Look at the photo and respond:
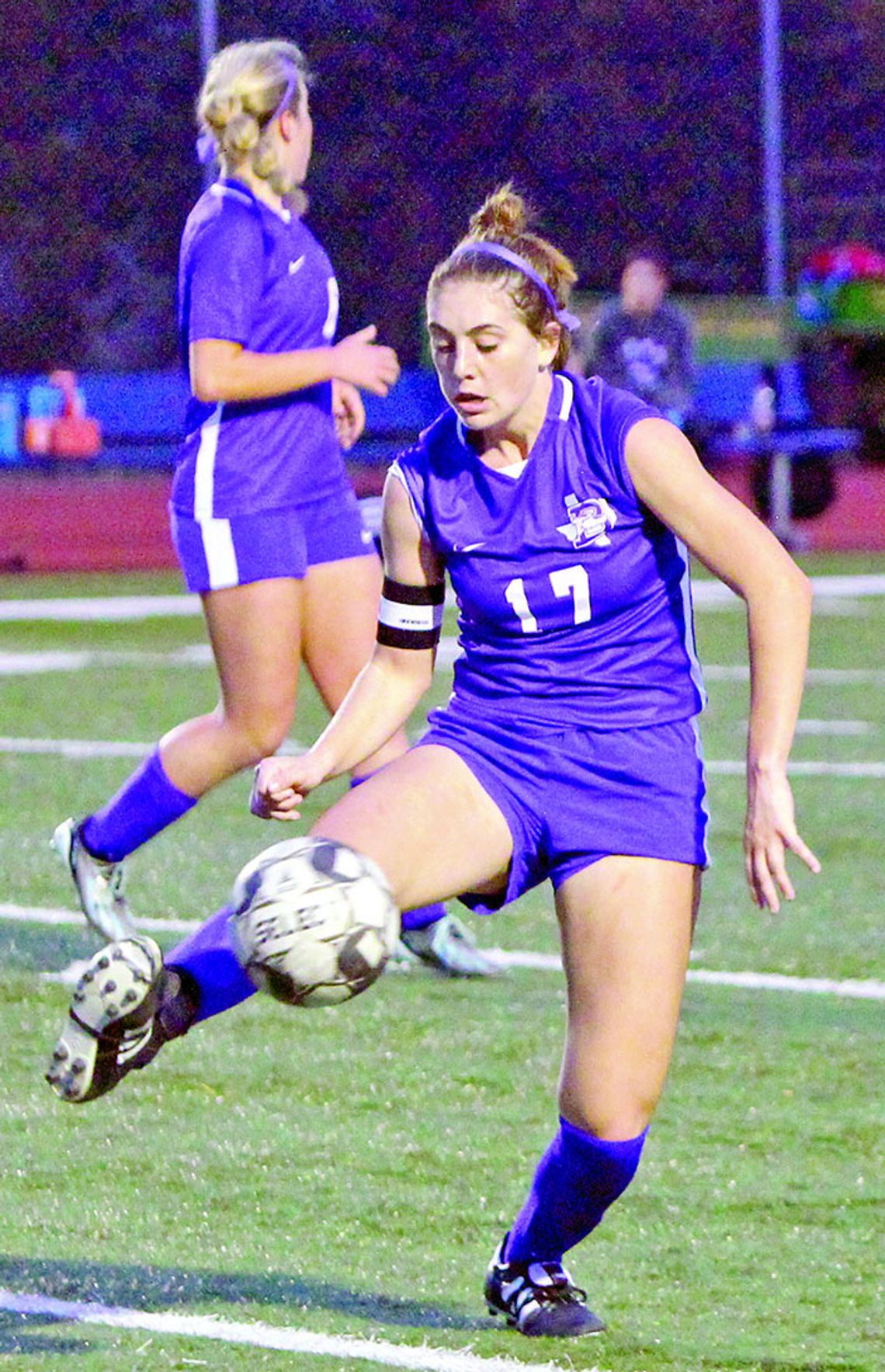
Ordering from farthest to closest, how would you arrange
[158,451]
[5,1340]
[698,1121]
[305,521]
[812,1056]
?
[158,451] → [305,521] → [812,1056] → [698,1121] → [5,1340]

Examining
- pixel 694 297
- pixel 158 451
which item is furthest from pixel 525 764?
pixel 694 297

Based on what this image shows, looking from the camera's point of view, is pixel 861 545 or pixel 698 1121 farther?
pixel 861 545

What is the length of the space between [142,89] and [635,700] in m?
19.2

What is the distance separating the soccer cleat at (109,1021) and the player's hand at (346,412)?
2.71 metres

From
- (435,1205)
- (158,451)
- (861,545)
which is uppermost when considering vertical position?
(435,1205)

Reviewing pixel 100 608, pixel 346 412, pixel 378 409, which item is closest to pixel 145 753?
pixel 346 412

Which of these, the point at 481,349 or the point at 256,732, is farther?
the point at 256,732

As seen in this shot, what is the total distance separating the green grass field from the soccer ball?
0.53m

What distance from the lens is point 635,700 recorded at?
3.70 m

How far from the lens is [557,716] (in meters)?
3.67

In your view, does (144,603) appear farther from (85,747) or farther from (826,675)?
(85,747)

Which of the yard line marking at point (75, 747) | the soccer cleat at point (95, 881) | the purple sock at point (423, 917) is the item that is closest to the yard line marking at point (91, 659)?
the yard line marking at point (75, 747)

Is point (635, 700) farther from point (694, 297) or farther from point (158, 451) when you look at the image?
point (694, 297)

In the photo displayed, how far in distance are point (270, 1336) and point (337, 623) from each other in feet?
8.04
